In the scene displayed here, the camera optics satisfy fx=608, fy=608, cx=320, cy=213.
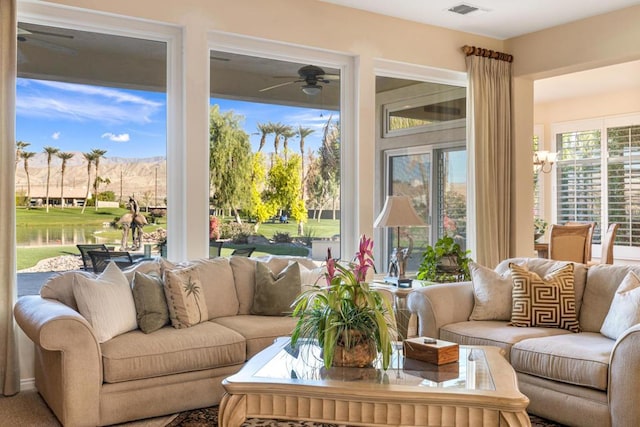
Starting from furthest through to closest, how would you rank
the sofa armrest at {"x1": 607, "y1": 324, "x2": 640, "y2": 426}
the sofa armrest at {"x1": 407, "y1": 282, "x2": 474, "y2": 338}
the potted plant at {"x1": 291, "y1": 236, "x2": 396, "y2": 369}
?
the sofa armrest at {"x1": 407, "y1": 282, "x2": 474, "y2": 338} → the sofa armrest at {"x1": 607, "y1": 324, "x2": 640, "y2": 426} → the potted plant at {"x1": 291, "y1": 236, "x2": 396, "y2": 369}

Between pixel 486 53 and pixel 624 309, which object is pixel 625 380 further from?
pixel 486 53

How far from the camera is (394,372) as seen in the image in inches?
105

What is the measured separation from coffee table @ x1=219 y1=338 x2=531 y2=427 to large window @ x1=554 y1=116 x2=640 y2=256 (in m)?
6.44

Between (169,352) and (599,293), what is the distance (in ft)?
8.73

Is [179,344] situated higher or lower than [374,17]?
lower

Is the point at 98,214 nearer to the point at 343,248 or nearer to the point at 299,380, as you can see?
the point at 343,248

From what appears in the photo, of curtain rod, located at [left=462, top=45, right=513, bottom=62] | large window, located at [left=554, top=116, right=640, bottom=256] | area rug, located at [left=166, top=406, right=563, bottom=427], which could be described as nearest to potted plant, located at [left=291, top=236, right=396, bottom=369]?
area rug, located at [left=166, top=406, right=563, bottom=427]

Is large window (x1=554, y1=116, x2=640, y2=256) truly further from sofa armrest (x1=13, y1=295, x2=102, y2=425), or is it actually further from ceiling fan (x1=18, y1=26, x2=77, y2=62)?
sofa armrest (x1=13, y1=295, x2=102, y2=425)

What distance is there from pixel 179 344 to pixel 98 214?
55.7 inches

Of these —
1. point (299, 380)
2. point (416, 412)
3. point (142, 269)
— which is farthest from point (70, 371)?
point (416, 412)

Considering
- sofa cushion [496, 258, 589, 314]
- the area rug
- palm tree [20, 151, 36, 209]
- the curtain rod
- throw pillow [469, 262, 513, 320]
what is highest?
the curtain rod

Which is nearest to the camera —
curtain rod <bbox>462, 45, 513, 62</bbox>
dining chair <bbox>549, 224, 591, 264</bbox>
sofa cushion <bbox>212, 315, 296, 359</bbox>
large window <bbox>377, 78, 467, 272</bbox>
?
sofa cushion <bbox>212, 315, 296, 359</bbox>

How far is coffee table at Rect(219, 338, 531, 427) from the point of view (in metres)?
2.36

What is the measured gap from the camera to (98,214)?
4395 millimetres
